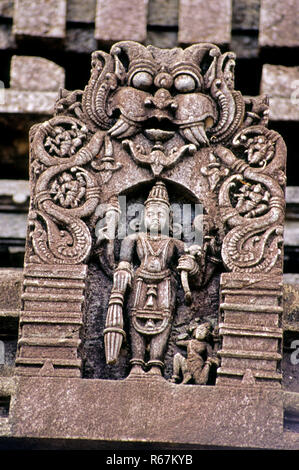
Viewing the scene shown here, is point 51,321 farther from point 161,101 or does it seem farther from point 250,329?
point 161,101

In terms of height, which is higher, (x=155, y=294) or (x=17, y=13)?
(x=17, y=13)

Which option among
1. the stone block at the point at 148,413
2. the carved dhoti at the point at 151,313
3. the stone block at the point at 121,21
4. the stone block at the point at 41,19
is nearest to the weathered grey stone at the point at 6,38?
the stone block at the point at 41,19

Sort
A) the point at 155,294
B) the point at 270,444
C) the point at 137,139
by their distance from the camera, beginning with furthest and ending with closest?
the point at 137,139 → the point at 155,294 → the point at 270,444

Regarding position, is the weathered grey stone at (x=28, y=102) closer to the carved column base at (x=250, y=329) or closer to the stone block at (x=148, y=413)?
the carved column base at (x=250, y=329)

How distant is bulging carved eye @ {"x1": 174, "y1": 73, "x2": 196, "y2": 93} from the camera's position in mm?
9227

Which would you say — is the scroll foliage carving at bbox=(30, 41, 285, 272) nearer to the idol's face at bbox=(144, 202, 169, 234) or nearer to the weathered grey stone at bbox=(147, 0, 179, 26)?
the idol's face at bbox=(144, 202, 169, 234)

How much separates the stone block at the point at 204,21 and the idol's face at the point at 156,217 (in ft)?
8.00

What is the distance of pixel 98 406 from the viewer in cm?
817

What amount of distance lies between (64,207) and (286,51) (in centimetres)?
298

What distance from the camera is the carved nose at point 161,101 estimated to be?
361 inches

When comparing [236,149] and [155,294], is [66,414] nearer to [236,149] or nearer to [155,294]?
[155,294]

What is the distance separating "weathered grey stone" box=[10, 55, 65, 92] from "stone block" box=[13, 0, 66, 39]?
207 mm

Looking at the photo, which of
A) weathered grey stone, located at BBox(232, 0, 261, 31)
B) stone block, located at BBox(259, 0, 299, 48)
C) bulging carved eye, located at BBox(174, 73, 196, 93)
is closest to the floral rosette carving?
bulging carved eye, located at BBox(174, 73, 196, 93)

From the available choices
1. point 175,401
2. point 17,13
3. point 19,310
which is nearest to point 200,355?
point 175,401
